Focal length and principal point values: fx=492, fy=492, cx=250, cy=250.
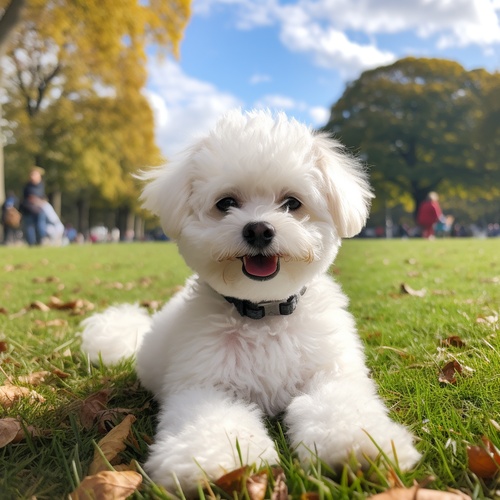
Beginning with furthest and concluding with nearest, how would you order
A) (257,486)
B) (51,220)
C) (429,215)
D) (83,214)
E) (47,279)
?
(83,214), (429,215), (51,220), (47,279), (257,486)

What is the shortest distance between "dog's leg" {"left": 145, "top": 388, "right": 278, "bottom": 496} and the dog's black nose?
2.46 feet

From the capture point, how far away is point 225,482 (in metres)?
1.71

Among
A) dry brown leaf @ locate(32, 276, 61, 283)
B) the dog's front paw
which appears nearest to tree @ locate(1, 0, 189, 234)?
dry brown leaf @ locate(32, 276, 61, 283)

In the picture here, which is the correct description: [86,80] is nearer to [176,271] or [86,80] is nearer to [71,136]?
[71,136]

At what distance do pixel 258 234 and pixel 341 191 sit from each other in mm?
603

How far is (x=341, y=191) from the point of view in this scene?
8.93 feet

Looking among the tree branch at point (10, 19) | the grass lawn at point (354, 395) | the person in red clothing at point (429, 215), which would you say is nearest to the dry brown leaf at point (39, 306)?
the grass lawn at point (354, 395)

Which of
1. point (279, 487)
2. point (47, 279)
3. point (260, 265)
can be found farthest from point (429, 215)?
point (279, 487)

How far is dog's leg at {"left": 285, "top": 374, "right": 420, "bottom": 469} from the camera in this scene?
6.02 ft

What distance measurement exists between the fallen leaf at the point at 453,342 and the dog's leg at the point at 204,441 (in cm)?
166

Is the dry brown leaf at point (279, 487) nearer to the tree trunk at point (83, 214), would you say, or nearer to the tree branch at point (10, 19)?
the tree branch at point (10, 19)

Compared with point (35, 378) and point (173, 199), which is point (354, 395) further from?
point (35, 378)

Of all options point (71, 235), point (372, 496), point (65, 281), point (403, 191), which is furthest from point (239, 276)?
point (71, 235)

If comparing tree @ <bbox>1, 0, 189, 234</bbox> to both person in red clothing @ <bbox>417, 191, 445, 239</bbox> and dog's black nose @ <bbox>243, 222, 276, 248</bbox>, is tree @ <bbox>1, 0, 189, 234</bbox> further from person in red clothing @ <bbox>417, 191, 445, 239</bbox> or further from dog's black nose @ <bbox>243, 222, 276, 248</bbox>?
dog's black nose @ <bbox>243, 222, 276, 248</bbox>
